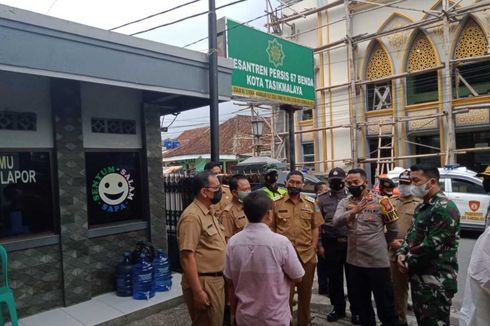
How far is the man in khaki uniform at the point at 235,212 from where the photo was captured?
4430mm

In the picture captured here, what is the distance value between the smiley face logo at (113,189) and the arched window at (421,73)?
13.4 metres

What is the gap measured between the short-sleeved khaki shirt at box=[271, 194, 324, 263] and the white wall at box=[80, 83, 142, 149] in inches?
106

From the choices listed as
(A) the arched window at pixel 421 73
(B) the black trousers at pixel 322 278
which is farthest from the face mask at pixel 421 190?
(A) the arched window at pixel 421 73

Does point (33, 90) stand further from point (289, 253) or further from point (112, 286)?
point (289, 253)

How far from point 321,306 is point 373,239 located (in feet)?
5.39

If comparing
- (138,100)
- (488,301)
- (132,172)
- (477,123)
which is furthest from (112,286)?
(477,123)

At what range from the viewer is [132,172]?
Answer: 605cm

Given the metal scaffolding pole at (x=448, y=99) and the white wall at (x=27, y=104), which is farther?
the metal scaffolding pole at (x=448, y=99)

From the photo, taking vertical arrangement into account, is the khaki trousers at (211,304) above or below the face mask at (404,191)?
below

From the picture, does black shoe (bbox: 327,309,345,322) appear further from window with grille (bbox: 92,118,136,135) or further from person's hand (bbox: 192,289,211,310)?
window with grille (bbox: 92,118,136,135)

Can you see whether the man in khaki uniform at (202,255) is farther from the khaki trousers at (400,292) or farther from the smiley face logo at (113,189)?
the smiley face logo at (113,189)

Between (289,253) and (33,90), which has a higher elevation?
(33,90)

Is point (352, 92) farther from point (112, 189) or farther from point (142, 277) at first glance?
point (142, 277)

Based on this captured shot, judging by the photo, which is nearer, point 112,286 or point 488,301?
point 488,301
